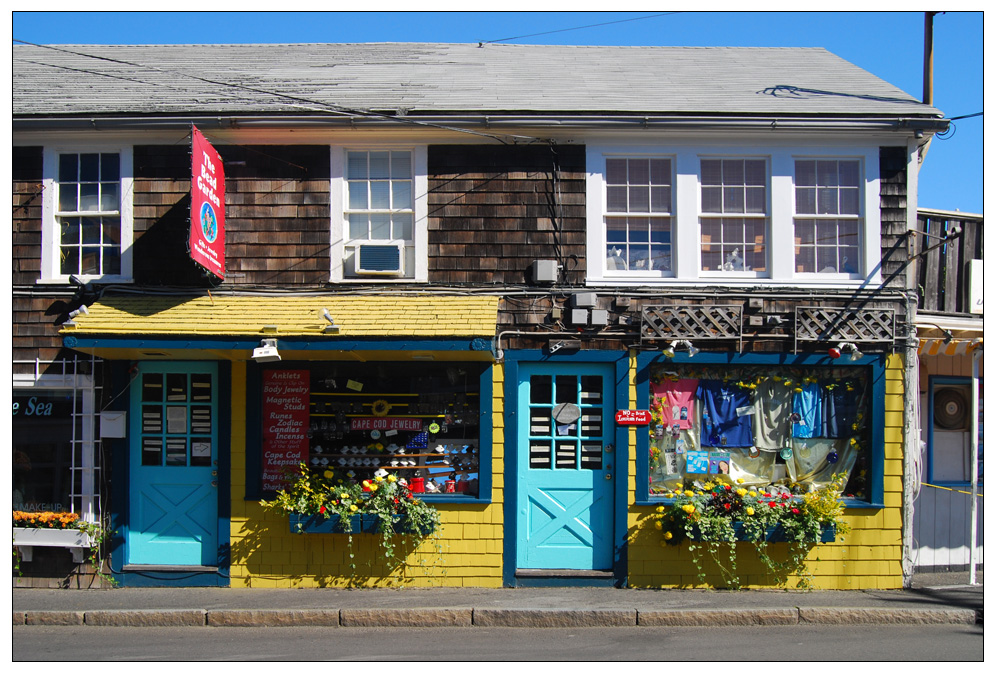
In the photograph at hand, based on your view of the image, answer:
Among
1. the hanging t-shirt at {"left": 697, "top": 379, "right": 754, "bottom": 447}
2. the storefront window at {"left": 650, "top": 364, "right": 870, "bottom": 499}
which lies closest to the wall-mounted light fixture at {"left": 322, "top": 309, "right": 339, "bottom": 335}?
the storefront window at {"left": 650, "top": 364, "right": 870, "bottom": 499}

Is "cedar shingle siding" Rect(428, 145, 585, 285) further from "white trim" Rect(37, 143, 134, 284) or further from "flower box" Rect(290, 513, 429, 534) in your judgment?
"white trim" Rect(37, 143, 134, 284)

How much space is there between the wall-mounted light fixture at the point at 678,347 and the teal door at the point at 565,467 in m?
0.66

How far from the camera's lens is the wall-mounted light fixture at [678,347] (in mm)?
7926

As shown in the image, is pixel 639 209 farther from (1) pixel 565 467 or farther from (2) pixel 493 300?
(1) pixel 565 467

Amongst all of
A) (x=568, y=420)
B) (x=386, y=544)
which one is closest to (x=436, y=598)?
(x=386, y=544)

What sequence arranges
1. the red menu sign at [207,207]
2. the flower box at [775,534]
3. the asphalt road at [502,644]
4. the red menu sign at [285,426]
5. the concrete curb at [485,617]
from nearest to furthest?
the asphalt road at [502,644]
the concrete curb at [485,617]
the red menu sign at [207,207]
the flower box at [775,534]
the red menu sign at [285,426]

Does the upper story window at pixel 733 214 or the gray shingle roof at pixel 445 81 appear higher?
the gray shingle roof at pixel 445 81

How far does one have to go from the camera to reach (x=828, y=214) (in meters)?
8.29

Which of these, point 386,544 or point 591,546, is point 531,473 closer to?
point 591,546

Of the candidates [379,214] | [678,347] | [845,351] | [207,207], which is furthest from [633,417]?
[207,207]

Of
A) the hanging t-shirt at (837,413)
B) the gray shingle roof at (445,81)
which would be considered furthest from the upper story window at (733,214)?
the hanging t-shirt at (837,413)

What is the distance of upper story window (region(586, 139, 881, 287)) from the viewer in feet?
27.0

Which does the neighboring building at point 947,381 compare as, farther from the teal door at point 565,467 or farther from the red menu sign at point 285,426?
the red menu sign at point 285,426

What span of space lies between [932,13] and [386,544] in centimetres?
926
